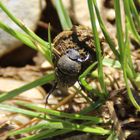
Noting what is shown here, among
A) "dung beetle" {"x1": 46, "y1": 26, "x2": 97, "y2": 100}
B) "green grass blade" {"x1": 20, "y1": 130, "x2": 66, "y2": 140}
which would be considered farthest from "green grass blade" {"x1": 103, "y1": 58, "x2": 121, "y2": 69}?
"green grass blade" {"x1": 20, "y1": 130, "x2": 66, "y2": 140}

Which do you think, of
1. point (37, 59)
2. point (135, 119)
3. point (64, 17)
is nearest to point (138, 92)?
point (135, 119)

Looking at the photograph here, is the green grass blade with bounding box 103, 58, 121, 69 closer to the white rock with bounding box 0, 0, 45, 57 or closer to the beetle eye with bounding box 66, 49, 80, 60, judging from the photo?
the beetle eye with bounding box 66, 49, 80, 60

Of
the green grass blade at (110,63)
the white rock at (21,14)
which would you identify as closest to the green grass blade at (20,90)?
the green grass blade at (110,63)

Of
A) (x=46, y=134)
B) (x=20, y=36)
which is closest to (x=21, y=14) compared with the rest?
(x=20, y=36)

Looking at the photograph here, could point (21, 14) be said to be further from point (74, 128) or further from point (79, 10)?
point (74, 128)

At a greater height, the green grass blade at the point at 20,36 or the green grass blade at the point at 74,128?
the green grass blade at the point at 20,36

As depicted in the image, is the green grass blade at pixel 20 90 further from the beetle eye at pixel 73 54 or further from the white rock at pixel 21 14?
the white rock at pixel 21 14
